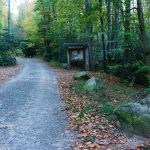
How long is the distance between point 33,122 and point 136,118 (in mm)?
3242

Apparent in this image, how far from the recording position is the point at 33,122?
9.63 metres

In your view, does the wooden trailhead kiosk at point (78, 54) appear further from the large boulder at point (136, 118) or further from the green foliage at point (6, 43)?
the large boulder at point (136, 118)

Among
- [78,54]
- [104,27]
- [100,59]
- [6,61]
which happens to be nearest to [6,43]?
[6,61]

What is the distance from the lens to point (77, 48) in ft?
97.9

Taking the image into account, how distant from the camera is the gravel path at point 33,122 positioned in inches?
303

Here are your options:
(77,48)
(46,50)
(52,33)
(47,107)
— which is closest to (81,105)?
(47,107)

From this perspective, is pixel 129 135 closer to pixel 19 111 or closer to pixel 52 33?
pixel 19 111

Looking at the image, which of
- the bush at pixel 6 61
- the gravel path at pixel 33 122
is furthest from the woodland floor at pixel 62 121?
the bush at pixel 6 61

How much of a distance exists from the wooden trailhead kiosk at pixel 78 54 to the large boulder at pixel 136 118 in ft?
65.2

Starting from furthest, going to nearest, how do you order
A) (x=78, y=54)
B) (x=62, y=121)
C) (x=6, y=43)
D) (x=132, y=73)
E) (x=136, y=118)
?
(x=6, y=43) → (x=78, y=54) → (x=132, y=73) → (x=62, y=121) → (x=136, y=118)

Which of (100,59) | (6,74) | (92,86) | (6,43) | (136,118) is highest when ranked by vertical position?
(6,43)

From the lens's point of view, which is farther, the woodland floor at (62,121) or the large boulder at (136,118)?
the large boulder at (136,118)

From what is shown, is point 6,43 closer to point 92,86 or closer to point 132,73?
point 132,73

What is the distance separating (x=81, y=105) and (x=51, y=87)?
5691 millimetres
